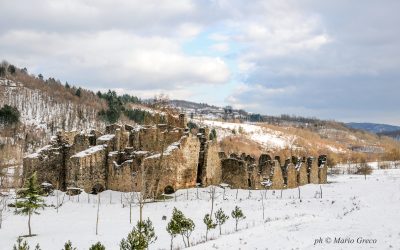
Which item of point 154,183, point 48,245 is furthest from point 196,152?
point 48,245

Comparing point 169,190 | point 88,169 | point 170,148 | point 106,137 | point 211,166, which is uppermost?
point 106,137

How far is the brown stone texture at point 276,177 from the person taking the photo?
58406 millimetres

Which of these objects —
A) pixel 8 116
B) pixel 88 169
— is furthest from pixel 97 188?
pixel 8 116

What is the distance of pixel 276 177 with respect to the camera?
58.9m

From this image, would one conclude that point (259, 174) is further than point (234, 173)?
Yes

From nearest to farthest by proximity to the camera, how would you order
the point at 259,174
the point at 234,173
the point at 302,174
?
the point at 234,173 < the point at 259,174 < the point at 302,174

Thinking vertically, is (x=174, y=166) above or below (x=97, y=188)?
above

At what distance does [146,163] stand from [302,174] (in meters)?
26.7

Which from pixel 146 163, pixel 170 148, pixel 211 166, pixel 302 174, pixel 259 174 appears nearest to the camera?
pixel 146 163

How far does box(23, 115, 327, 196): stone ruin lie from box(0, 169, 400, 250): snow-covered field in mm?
2539

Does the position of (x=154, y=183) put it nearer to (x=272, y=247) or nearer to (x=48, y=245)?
(x=48, y=245)

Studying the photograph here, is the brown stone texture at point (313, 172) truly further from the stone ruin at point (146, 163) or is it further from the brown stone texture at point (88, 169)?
the brown stone texture at point (88, 169)

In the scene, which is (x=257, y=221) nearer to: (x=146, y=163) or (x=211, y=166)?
(x=146, y=163)

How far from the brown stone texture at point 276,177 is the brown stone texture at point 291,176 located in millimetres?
1627
